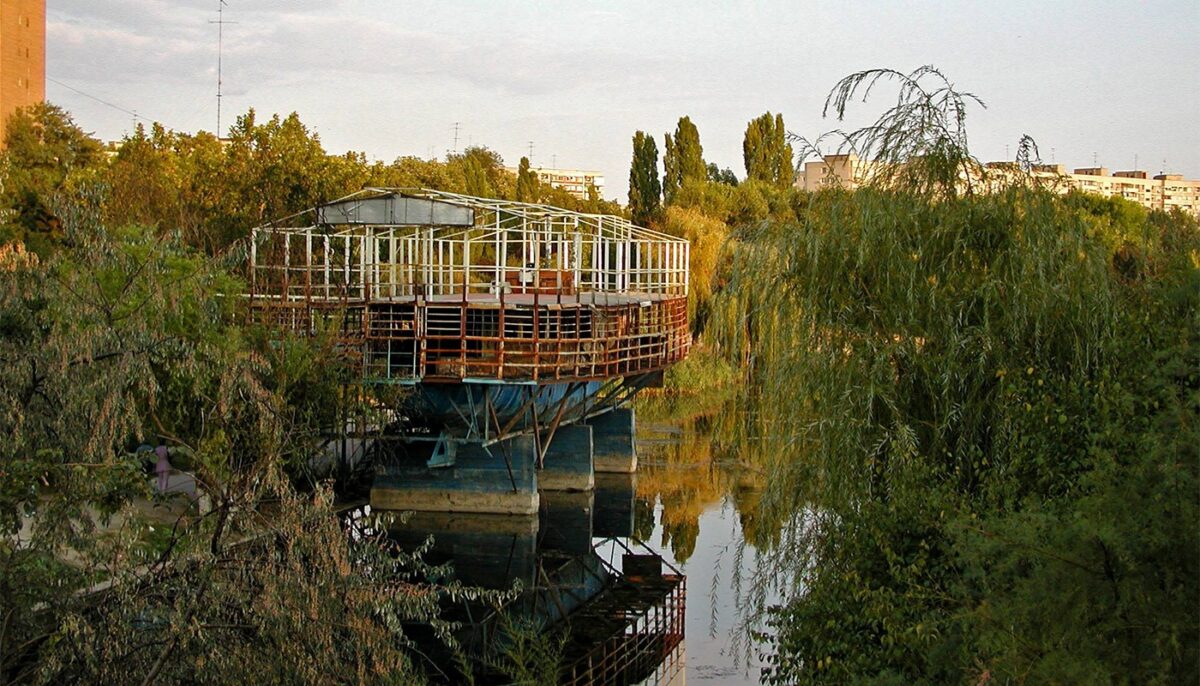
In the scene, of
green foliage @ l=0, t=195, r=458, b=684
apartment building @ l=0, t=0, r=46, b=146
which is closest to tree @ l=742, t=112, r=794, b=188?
apartment building @ l=0, t=0, r=46, b=146

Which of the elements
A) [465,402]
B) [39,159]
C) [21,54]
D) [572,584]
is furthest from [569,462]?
[21,54]

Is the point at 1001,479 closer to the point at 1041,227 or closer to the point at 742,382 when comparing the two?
the point at 1041,227

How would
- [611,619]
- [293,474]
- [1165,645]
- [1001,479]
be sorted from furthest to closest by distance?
1. [293,474]
2. [611,619]
3. [1001,479]
4. [1165,645]

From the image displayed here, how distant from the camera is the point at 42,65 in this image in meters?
54.0

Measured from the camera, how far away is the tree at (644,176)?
58.3 meters

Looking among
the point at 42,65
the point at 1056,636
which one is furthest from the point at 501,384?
the point at 42,65

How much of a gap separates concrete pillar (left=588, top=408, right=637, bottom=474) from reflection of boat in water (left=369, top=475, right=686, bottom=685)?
8.06 feet

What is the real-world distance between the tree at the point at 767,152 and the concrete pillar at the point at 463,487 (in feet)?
98.1

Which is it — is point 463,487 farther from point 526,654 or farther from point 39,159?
point 39,159

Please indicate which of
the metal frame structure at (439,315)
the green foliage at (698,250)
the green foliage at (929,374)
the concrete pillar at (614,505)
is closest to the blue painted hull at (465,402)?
the metal frame structure at (439,315)

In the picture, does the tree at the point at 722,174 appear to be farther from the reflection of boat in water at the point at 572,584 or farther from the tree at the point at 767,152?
the reflection of boat in water at the point at 572,584

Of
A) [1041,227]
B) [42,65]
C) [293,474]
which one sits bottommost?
[293,474]

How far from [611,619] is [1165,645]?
1263 centimetres

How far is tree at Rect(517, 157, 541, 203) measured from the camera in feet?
188
